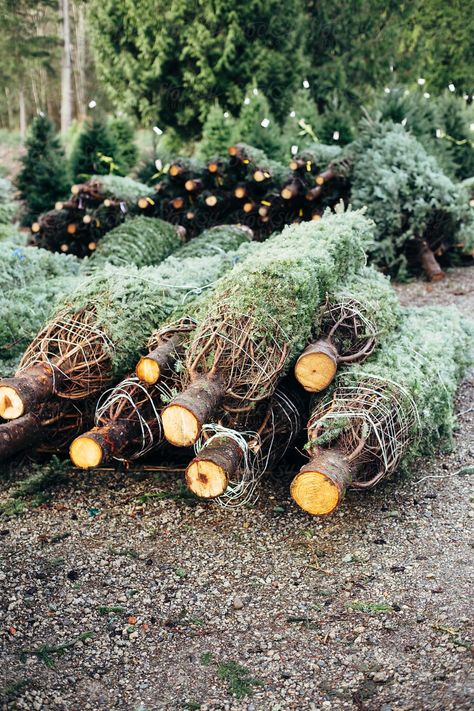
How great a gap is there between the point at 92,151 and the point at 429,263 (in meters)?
7.28

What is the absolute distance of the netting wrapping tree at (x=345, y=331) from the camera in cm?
438

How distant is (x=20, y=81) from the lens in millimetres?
23500

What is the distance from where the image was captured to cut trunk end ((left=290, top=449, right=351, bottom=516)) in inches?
148

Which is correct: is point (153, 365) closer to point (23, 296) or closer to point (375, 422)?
point (375, 422)

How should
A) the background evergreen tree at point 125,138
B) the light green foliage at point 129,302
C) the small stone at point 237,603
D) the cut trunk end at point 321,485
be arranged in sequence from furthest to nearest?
the background evergreen tree at point 125,138 → the light green foliage at point 129,302 → the cut trunk end at point 321,485 → the small stone at point 237,603

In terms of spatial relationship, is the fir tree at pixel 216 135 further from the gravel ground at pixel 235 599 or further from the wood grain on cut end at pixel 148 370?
the gravel ground at pixel 235 599

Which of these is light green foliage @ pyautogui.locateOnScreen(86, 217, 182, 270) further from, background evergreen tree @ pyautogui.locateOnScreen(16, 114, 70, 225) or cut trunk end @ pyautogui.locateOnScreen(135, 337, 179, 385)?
background evergreen tree @ pyautogui.locateOnScreen(16, 114, 70, 225)

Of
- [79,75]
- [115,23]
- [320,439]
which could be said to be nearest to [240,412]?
[320,439]

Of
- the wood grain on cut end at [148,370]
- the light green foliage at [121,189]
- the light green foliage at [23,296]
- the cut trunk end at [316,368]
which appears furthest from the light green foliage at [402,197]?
the wood grain on cut end at [148,370]

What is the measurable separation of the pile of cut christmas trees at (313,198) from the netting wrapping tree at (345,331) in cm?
446

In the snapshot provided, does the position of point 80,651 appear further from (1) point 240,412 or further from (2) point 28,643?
(1) point 240,412

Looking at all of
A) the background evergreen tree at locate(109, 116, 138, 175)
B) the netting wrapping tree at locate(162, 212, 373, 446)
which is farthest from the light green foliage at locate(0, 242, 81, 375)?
the background evergreen tree at locate(109, 116, 138, 175)

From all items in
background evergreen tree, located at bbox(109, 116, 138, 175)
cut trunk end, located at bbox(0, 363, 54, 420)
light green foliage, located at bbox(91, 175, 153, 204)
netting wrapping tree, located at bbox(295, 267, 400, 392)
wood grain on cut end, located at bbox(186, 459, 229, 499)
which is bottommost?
background evergreen tree, located at bbox(109, 116, 138, 175)

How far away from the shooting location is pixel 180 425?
13.1ft
